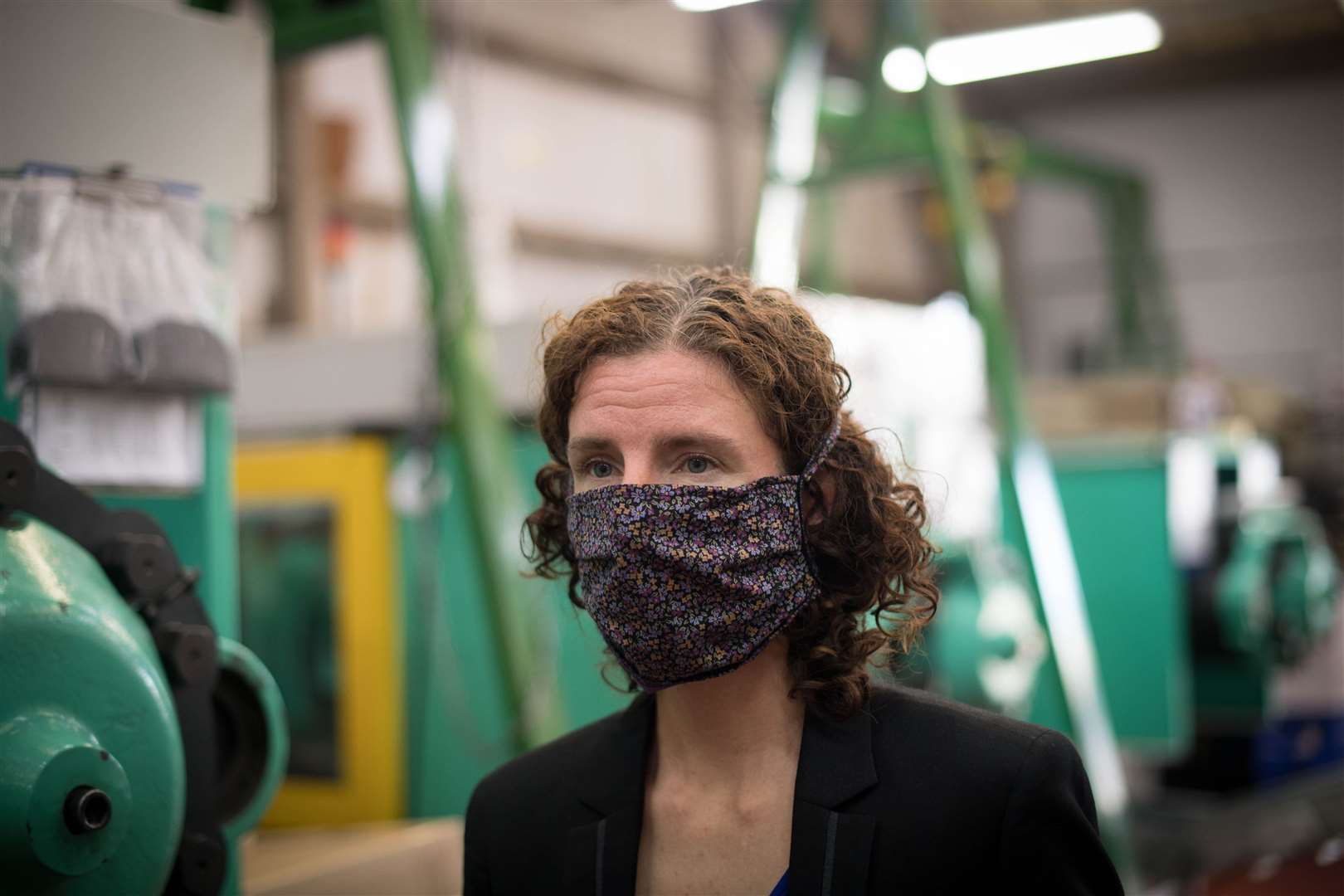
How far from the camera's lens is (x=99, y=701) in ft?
5.12

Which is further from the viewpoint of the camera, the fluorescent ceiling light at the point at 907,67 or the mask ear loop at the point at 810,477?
the fluorescent ceiling light at the point at 907,67

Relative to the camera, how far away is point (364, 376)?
13.1 feet

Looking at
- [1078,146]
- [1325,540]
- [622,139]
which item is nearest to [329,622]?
[1325,540]

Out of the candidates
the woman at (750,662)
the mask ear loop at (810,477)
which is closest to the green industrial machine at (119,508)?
the woman at (750,662)

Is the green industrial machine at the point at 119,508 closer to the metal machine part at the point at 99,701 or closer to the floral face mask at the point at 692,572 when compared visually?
the metal machine part at the point at 99,701

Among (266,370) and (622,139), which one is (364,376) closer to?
(266,370)

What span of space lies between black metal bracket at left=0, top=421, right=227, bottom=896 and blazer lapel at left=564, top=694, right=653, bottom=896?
495mm

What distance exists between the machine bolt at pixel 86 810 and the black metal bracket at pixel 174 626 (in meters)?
0.23

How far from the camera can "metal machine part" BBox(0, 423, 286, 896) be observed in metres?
1.47

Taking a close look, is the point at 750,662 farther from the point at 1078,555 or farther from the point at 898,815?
the point at 1078,555

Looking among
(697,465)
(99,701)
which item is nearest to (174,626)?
(99,701)

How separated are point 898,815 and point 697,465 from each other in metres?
0.46

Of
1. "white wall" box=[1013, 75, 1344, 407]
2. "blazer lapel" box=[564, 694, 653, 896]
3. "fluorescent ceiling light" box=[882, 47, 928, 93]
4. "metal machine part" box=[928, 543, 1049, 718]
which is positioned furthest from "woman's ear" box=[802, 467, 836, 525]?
"white wall" box=[1013, 75, 1344, 407]

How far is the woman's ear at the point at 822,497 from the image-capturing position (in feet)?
5.32
